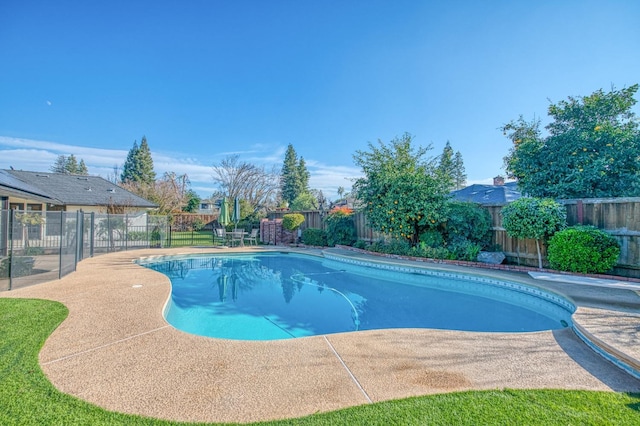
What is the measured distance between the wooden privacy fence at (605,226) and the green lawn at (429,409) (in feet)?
21.0

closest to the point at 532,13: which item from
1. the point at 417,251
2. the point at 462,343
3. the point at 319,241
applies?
the point at 417,251

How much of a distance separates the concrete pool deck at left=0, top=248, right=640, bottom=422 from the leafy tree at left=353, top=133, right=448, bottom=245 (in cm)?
589

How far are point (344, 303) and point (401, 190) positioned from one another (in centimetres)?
521

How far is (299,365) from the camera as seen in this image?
312 cm

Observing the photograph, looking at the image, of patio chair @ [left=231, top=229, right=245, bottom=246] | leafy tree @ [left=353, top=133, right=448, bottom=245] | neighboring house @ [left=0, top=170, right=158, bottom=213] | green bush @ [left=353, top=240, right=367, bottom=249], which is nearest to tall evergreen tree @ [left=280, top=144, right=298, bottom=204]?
neighboring house @ [left=0, top=170, right=158, bottom=213]

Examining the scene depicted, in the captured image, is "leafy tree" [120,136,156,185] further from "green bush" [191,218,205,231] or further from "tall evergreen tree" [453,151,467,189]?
"tall evergreen tree" [453,151,467,189]

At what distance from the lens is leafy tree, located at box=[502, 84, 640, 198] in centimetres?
862

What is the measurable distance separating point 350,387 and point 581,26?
35.5ft

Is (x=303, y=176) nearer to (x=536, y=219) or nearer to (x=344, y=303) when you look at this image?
(x=536, y=219)

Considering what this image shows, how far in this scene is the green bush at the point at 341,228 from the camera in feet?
46.9

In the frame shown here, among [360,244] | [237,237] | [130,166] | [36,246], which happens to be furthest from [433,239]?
[130,166]

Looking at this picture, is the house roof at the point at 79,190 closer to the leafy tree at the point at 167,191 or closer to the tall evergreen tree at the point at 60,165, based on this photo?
the leafy tree at the point at 167,191

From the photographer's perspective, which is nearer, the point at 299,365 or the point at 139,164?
the point at 299,365

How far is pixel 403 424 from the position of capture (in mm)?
2145
